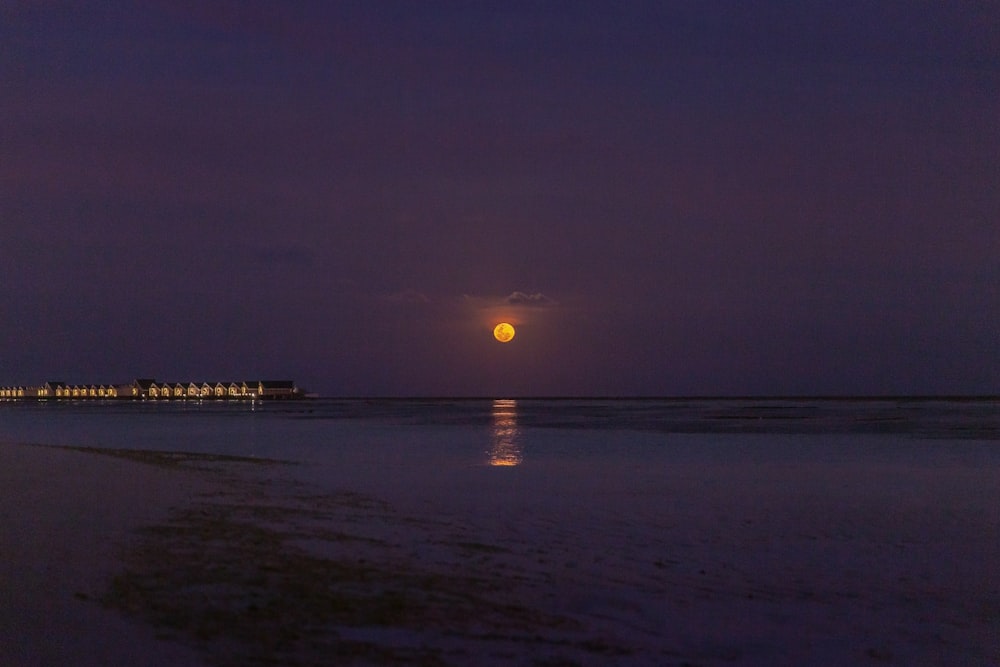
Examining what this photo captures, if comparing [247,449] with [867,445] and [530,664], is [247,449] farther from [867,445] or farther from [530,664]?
[530,664]

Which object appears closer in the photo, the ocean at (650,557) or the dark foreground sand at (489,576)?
the dark foreground sand at (489,576)

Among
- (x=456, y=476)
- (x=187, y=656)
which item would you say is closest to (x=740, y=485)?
(x=456, y=476)

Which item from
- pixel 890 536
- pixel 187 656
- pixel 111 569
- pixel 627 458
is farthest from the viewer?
pixel 627 458

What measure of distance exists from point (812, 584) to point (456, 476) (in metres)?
15.1

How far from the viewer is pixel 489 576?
12.1 meters

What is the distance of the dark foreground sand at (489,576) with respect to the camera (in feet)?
28.8

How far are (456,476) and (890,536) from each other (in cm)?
1303

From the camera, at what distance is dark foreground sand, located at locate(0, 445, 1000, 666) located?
877cm

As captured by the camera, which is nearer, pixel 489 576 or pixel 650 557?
pixel 489 576

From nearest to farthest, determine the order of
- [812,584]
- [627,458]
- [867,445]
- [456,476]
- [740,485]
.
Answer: [812,584], [740,485], [456,476], [627,458], [867,445]

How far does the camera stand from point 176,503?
1823 cm

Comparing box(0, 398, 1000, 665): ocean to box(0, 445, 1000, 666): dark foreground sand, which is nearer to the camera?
box(0, 445, 1000, 666): dark foreground sand

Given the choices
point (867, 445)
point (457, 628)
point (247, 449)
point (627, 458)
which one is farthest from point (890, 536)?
point (247, 449)

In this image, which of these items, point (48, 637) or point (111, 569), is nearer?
point (48, 637)
